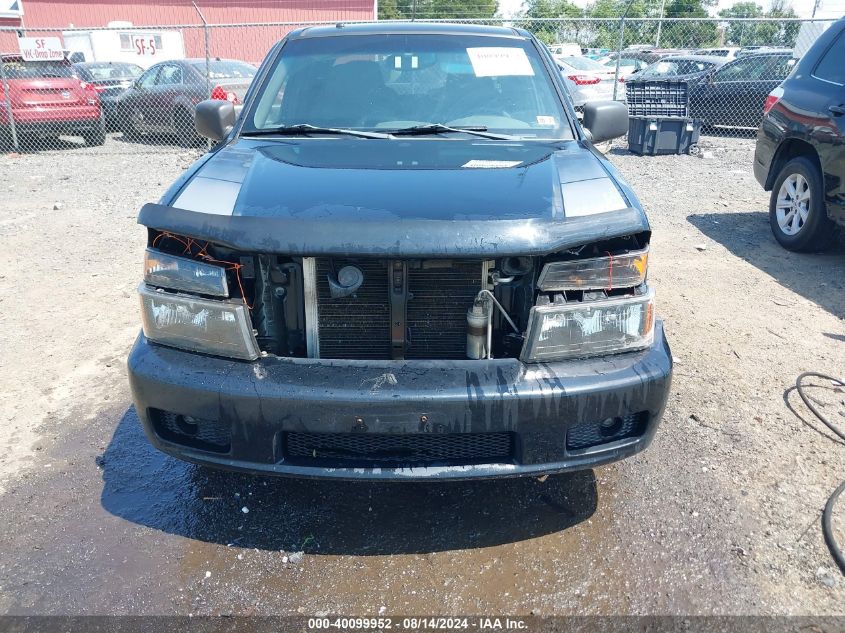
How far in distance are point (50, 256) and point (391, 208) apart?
5.00 meters

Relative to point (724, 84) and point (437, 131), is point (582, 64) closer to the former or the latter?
point (724, 84)

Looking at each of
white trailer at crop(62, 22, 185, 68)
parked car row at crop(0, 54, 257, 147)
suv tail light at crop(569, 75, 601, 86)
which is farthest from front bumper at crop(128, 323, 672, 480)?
white trailer at crop(62, 22, 185, 68)

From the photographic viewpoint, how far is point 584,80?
14172 millimetres

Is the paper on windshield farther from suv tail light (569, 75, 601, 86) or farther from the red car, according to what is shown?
suv tail light (569, 75, 601, 86)

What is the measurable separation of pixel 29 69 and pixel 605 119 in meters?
11.4

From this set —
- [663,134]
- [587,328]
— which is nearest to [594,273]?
[587,328]

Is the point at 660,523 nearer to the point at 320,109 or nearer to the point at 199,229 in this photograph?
the point at 199,229

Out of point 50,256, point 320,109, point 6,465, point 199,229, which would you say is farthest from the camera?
point 50,256

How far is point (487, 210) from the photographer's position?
7.45 ft

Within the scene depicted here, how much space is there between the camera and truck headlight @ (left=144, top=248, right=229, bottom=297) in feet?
7.48

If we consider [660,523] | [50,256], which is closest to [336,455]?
[660,523]

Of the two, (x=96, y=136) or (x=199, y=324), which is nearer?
(x=199, y=324)

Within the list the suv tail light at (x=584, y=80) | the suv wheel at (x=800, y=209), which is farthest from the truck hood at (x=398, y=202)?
the suv tail light at (x=584, y=80)

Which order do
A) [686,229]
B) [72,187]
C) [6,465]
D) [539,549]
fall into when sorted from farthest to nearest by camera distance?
[72,187] < [686,229] < [6,465] < [539,549]
